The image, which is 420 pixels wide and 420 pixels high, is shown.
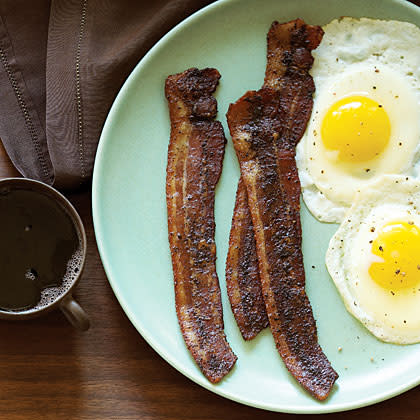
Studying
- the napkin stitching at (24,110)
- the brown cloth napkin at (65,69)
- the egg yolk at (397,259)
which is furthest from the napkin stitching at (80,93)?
the egg yolk at (397,259)

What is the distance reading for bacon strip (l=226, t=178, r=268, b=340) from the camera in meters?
2.33

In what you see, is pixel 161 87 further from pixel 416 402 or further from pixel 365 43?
pixel 416 402

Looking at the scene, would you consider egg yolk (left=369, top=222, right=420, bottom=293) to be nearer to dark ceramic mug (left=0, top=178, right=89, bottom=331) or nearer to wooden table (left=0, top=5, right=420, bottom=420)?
wooden table (left=0, top=5, right=420, bottom=420)

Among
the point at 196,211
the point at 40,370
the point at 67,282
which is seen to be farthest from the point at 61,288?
the point at 196,211

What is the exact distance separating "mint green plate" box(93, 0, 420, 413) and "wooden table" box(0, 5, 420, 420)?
0.12 m

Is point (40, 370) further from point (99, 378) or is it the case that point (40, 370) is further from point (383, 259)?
point (383, 259)

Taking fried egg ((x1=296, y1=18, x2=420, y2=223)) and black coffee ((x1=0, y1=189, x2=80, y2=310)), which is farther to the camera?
fried egg ((x1=296, y1=18, x2=420, y2=223))

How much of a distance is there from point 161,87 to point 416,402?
1387 mm

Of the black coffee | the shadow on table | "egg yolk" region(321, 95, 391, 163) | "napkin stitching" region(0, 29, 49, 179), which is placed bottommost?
the shadow on table

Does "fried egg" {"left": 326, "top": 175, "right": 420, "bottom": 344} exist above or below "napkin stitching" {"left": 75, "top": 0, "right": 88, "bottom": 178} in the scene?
below

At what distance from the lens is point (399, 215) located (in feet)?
7.76

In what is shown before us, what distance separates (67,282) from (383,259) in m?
1.03

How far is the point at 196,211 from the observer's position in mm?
2379

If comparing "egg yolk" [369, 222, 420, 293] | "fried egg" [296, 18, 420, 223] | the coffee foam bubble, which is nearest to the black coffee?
the coffee foam bubble
